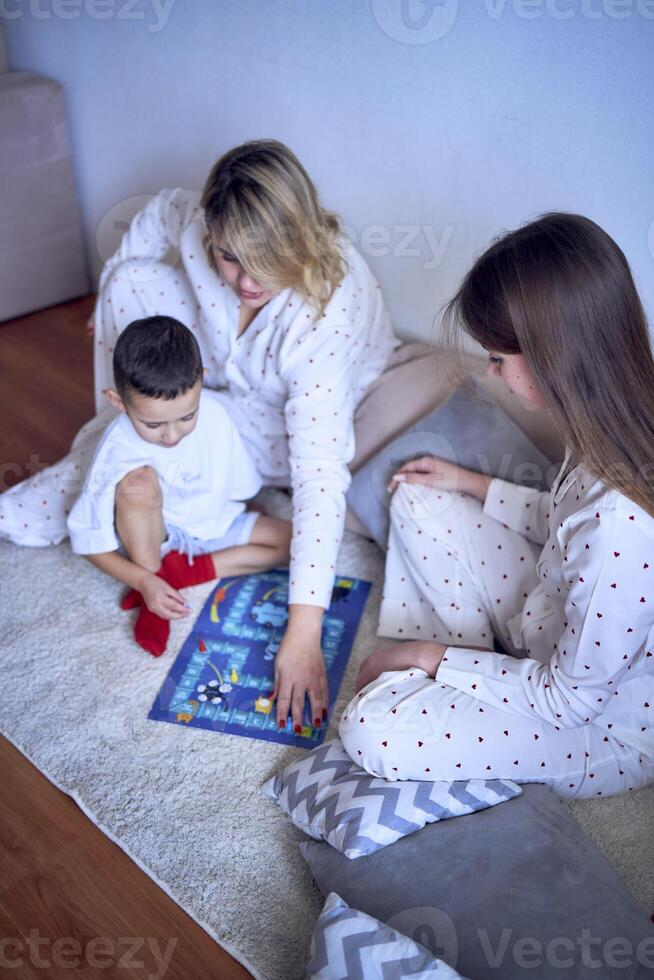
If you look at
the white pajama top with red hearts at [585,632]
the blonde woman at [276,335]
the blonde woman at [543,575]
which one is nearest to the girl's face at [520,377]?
the blonde woman at [543,575]

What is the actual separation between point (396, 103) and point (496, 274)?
70 centimetres

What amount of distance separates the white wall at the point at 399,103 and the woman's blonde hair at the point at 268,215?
1.07 feet

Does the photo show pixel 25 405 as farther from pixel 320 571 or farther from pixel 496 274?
pixel 496 274

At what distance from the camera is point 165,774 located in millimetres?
1264

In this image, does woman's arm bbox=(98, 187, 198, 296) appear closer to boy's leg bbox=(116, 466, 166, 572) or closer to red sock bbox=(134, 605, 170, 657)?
boy's leg bbox=(116, 466, 166, 572)

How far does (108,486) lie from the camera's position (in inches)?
57.2

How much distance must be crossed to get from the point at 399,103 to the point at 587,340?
2.60ft

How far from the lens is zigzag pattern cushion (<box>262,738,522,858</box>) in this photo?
3.54 ft

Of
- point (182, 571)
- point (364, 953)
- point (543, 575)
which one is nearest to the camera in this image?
point (364, 953)

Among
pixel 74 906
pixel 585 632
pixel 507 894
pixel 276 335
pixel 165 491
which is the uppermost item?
pixel 276 335

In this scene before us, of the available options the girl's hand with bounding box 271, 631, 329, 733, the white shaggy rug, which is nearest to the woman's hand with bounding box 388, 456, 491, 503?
the white shaggy rug

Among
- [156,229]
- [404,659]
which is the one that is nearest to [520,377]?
[404,659]

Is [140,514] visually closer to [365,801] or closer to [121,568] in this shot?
[121,568]

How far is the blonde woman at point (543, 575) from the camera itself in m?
1.00
